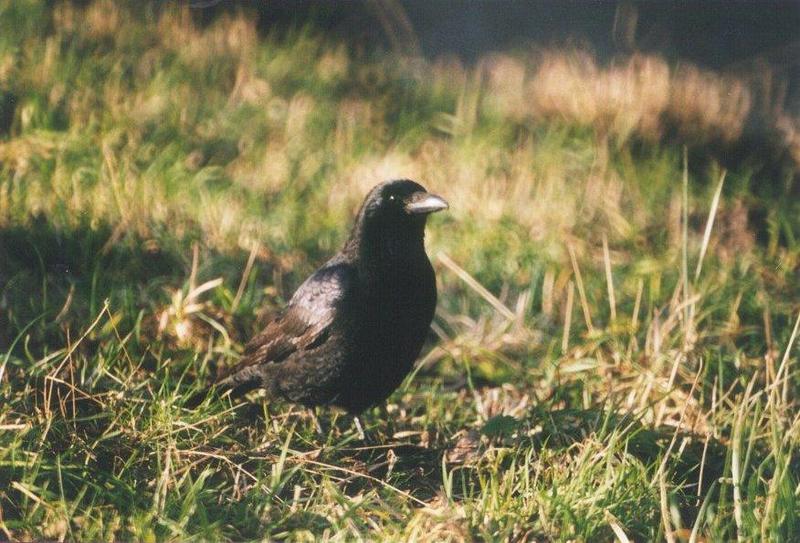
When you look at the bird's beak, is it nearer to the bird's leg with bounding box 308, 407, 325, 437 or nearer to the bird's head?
the bird's head

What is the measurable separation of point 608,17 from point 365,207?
4.59m

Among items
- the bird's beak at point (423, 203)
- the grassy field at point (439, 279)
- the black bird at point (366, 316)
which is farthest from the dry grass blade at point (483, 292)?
the bird's beak at point (423, 203)

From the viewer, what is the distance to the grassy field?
280cm

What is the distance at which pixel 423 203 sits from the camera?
3.22m

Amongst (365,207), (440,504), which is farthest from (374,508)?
(365,207)

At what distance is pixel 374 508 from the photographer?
9.27 feet

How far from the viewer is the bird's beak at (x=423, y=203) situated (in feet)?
10.4

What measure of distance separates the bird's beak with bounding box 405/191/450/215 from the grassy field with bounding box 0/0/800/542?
2.64ft

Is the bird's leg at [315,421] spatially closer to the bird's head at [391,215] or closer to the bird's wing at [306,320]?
the bird's wing at [306,320]

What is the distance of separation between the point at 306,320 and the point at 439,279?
1.45 m

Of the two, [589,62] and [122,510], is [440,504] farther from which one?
[589,62]

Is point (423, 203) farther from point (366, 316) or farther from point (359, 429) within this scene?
point (359, 429)

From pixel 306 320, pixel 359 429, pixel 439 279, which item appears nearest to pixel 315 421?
pixel 359 429

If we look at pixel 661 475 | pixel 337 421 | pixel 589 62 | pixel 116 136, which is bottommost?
pixel 337 421
